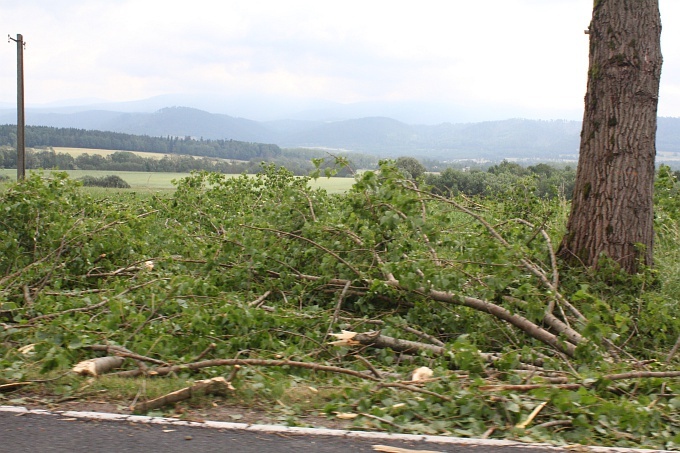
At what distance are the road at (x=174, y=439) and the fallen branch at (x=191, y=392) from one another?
174mm

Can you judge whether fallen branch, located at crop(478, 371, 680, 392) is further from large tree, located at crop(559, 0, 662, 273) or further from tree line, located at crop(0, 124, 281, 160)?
tree line, located at crop(0, 124, 281, 160)

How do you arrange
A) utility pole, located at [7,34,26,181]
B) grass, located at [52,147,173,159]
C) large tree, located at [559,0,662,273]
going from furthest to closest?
grass, located at [52,147,173,159] → utility pole, located at [7,34,26,181] → large tree, located at [559,0,662,273]

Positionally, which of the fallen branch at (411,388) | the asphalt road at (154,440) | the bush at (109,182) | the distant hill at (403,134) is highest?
the distant hill at (403,134)

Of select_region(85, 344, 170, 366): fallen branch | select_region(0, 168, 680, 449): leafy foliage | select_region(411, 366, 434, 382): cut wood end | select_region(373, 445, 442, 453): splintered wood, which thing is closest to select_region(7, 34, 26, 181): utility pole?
select_region(0, 168, 680, 449): leafy foliage

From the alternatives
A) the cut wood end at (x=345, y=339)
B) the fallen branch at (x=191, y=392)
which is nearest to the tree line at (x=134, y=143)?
the cut wood end at (x=345, y=339)

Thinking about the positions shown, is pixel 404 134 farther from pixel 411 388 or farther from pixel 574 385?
pixel 411 388

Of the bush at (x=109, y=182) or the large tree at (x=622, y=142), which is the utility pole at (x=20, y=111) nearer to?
the bush at (x=109, y=182)

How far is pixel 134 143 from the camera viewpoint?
3716 cm

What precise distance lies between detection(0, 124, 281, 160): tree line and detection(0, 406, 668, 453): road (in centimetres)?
2382

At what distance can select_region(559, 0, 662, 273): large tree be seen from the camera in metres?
8.00

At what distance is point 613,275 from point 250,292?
14.3 feet

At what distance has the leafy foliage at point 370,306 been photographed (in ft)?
14.7

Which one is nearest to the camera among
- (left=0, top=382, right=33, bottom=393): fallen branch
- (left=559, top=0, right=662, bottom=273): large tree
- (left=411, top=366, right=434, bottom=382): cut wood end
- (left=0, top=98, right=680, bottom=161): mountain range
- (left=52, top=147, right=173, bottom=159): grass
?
(left=0, top=382, right=33, bottom=393): fallen branch

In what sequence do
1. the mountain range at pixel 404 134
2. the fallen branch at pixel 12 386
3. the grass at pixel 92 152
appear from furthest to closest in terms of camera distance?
the mountain range at pixel 404 134 < the grass at pixel 92 152 < the fallen branch at pixel 12 386
